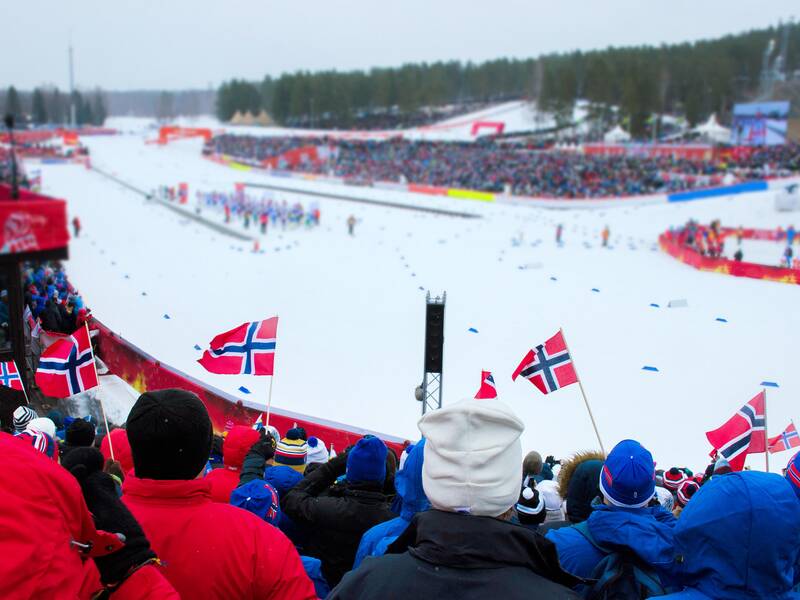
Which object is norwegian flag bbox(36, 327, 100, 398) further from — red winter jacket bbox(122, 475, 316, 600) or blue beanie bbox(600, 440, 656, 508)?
blue beanie bbox(600, 440, 656, 508)

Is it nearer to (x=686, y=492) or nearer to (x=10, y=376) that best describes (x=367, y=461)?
(x=686, y=492)

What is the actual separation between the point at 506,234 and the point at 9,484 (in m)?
32.1

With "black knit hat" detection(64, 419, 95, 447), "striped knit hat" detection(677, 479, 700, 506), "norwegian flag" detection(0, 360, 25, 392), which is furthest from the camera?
"norwegian flag" detection(0, 360, 25, 392)

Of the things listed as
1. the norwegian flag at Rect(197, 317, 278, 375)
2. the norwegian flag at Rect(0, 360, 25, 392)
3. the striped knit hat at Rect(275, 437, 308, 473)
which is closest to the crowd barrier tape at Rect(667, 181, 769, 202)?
the norwegian flag at Rect(197, 317, 278, 375)

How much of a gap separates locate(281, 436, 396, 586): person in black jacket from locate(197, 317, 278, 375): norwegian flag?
17.0 ft

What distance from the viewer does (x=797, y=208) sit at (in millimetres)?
36219

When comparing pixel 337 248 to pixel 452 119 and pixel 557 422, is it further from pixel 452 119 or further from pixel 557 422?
pixel 452 119

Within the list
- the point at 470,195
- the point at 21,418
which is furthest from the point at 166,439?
the point at 470,195

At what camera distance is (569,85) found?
90.6 m

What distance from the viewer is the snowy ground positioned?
12.4m

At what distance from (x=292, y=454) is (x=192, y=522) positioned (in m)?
2.78

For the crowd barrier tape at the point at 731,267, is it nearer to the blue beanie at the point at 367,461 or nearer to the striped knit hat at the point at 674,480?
the striped knit hat at the point at 674,480

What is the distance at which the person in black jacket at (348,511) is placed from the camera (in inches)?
139

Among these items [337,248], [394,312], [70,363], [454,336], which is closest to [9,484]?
[70,363]
